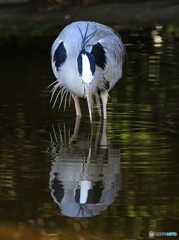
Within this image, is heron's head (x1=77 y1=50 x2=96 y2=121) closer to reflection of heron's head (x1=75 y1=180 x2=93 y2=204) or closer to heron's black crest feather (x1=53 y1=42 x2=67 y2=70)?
heron's black crest feather (x1=53 y1=42 x2=67 y2=70)

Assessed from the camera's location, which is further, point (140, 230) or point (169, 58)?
point (169, 58)

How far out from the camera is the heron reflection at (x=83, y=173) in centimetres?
479

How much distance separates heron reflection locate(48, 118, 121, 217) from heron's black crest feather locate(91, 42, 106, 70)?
96cm

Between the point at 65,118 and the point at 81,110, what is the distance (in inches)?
18.1

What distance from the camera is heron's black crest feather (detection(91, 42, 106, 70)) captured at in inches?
281

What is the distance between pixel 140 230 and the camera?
4.29 metres

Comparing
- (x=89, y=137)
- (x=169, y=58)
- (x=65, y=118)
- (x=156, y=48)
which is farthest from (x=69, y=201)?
(x=156, y=48)

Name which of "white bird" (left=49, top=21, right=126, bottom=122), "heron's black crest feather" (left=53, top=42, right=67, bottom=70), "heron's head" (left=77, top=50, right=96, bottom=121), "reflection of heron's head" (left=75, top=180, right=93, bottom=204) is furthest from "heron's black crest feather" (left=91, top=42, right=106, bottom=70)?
"reflection of heron's head" (left=75, top=180, right=93, bottom=204)

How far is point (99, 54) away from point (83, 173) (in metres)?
2.25

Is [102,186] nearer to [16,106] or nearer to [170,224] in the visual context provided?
[170,224]

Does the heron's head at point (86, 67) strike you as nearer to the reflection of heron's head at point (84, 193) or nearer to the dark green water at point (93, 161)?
the dark green water at point (93, 161)

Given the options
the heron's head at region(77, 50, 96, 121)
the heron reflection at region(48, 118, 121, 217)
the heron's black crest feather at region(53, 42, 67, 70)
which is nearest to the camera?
the heron reflection at region(48, 118, 121, 217)

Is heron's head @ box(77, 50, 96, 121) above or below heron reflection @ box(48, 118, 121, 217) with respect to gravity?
above

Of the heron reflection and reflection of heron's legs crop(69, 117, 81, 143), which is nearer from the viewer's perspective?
the heron reflection
